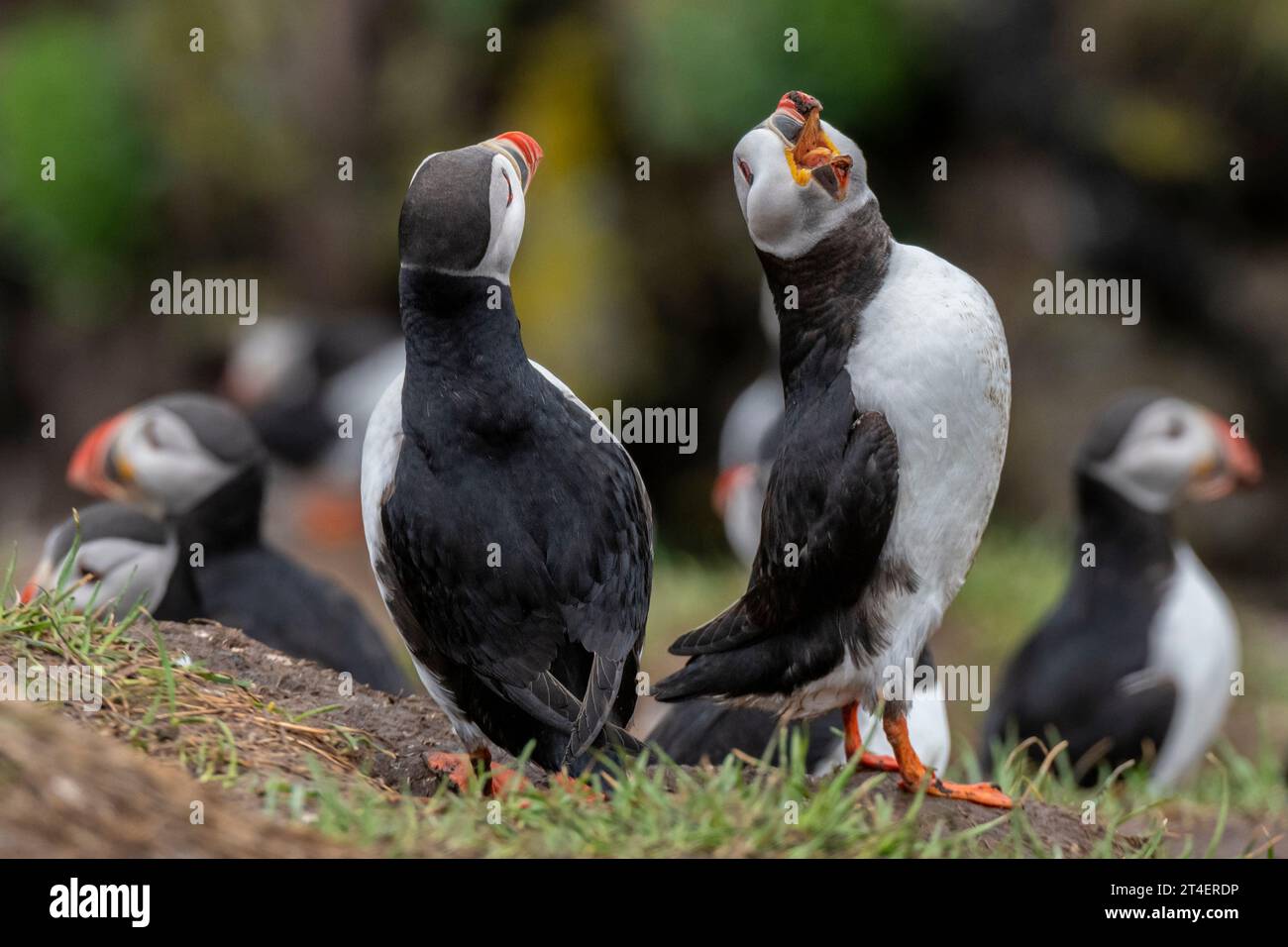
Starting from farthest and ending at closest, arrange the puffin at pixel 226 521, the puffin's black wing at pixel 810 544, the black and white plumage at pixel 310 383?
1. the black and white plumage at pixel 310 383
2. the puffin at pixel 226 521
3. the puffin's black wing at pixel 810 544

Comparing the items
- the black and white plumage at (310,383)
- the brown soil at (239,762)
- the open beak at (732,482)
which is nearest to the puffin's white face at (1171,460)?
the open beak at (732,482)

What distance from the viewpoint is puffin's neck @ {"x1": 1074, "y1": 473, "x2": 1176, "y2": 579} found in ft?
22.8

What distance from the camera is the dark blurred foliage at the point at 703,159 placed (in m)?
10.9

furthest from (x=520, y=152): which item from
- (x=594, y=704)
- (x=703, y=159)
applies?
(x=703, y=159)

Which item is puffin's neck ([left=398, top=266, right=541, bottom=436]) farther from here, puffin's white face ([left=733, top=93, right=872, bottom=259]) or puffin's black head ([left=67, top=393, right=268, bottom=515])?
puffin's black head ([left=67, top=393, right=268, bottom=515])

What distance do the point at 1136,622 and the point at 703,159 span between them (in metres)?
6.00

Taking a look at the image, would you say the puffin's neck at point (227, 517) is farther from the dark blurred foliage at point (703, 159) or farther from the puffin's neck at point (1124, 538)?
the dark blurred foliage at point (703, 159)

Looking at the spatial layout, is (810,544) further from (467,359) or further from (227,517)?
(227,517)

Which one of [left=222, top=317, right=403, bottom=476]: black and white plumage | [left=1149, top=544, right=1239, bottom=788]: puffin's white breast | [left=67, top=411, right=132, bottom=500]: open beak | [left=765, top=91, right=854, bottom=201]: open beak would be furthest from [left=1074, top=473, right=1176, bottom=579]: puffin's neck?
[left=222, top=317, right=403, bottom=476]: black and white plumage

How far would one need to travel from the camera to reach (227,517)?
6.21m

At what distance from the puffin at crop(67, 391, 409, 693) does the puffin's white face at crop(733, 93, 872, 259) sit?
2515 millimetres
